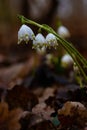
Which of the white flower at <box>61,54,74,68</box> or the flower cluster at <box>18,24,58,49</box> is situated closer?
the flower cluster at <box>18,24,58,49</box>

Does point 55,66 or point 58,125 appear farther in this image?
point 55,66

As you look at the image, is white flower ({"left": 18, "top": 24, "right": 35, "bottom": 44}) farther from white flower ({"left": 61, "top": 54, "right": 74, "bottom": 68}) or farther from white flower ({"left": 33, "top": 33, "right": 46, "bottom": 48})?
white flower ({"left": 61, "top": 54, "right": 74, "bottom": 68})

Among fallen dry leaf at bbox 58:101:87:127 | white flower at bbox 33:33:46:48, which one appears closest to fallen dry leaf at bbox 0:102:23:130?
fallen dry leaf at bbox 58:101:87:127

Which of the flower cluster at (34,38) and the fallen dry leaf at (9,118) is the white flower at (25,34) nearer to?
the flower cluster at (34,38)

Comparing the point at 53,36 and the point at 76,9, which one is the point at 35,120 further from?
the point at 76,9

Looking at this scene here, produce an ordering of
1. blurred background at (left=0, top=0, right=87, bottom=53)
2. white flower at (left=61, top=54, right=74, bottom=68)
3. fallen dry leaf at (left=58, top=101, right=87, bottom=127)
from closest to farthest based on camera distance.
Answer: fallen dry leaf at (left=58, top=101, right=87, bottom=127)
white flower at (left=61, top=54, right=74, bottom=68)
blurred background at (left=0, top=0, right=87, bottom=53)

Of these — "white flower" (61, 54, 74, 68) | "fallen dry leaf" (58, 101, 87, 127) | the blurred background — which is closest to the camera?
"fallen dry leaf" (58, 101, 87, 127)

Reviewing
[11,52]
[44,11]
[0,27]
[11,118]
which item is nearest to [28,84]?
[11,118]

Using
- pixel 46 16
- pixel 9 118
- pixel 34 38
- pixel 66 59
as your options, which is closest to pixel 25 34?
pixel 34 38

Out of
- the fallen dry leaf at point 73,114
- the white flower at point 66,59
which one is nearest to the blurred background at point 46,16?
the white flower at point 66,59

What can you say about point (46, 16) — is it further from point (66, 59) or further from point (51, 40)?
point (51, 40)
